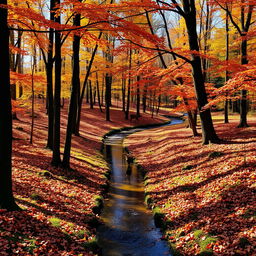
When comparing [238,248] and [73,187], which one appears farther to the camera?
[73,187]

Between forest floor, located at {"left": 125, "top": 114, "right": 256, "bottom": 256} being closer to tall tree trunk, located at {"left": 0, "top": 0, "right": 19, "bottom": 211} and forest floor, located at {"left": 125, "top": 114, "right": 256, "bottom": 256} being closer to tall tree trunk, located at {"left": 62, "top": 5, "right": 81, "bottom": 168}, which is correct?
tall tree trunk, located at {"left": 62, "top": 5, "right": 81, "bottom": 168}

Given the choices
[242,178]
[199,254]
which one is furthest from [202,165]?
[199,254]

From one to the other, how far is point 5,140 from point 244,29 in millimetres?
17368

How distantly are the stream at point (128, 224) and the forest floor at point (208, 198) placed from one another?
0.41m

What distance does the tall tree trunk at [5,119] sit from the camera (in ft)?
19.7

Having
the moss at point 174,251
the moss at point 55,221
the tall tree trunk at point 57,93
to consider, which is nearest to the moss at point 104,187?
the tall tree trunk at point 57,93

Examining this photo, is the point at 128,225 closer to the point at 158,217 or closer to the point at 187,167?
the point at 158,217

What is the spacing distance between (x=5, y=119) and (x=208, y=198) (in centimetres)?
709

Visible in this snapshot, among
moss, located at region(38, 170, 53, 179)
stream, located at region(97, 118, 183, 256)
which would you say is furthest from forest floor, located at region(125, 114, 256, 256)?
moss, located at region(38, 170, 53, 179)

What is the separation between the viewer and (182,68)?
15695mm

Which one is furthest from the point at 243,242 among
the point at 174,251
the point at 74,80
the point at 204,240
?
the point at 74,80

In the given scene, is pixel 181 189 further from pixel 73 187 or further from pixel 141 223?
pixel 73 187

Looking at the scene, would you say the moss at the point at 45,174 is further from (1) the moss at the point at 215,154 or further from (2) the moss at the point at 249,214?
(2) the moss at the point at 249,214

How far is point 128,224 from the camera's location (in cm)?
881
